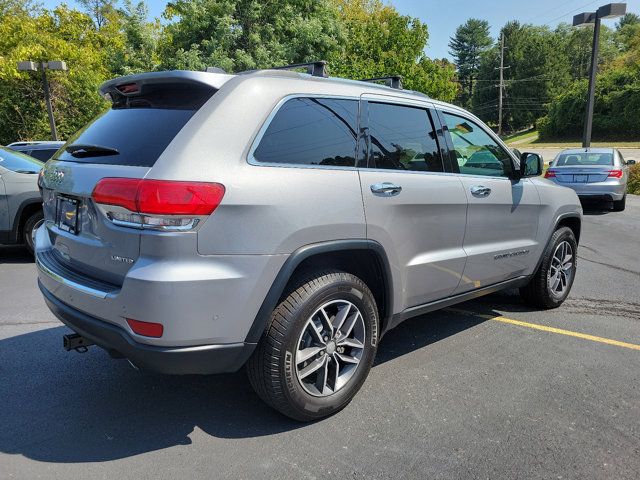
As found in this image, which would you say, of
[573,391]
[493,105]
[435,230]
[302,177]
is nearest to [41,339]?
[302,177]

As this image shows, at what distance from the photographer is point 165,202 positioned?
2326 millimetres

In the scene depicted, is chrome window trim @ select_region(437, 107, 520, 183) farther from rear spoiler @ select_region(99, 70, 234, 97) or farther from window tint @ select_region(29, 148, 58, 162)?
window tint @ select_region(29, 148, 58, 162)

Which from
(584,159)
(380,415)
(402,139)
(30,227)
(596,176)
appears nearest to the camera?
(380,415)

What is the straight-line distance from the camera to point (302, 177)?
106 inches

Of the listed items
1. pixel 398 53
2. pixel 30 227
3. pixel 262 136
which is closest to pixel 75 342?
pixel 262 136

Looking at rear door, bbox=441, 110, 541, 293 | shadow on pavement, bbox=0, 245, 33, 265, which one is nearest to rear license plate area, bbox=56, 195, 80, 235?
rear door, bbox=441, 110, 541, 293

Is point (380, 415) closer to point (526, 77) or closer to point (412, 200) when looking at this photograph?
point (412, 200)

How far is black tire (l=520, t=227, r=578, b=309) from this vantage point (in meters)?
4.75

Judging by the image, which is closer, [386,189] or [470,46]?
[386,189]

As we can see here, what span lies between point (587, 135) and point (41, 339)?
1792 cm

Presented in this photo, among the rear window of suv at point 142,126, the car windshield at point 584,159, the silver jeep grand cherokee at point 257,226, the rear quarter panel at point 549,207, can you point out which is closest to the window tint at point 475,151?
the silver jeep grand cherokee at point 257,226

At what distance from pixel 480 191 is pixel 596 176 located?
31.3ft

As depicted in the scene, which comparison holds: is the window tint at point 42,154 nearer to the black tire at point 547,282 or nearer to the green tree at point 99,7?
the black tire at point 547,282

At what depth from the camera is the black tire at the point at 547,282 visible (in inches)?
187
